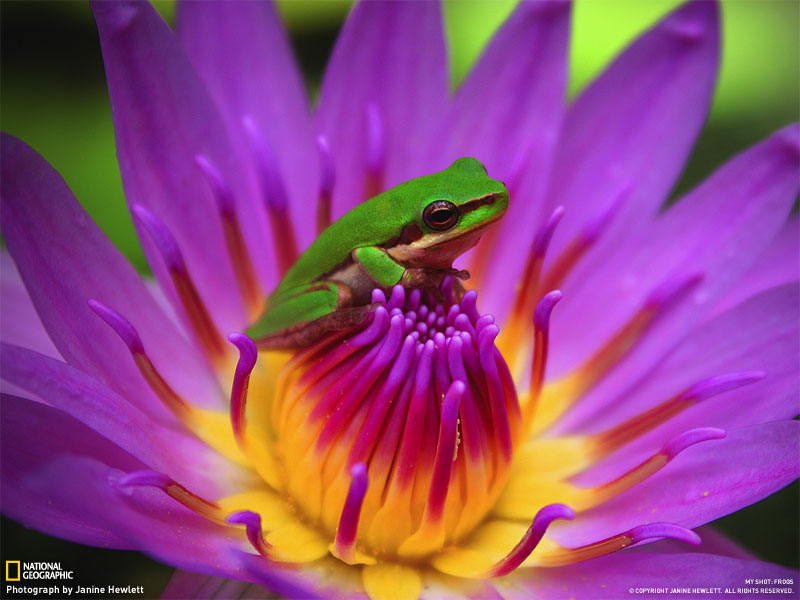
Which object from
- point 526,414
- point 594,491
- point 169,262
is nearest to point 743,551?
point 594,491

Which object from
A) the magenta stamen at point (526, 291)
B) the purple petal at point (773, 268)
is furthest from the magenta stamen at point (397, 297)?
the purple petal at point (773, 268)

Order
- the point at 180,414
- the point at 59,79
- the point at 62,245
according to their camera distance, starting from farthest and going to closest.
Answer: the point at 59,79, the point at 180,414, the point at 62,245

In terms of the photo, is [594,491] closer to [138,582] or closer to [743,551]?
[743,551]

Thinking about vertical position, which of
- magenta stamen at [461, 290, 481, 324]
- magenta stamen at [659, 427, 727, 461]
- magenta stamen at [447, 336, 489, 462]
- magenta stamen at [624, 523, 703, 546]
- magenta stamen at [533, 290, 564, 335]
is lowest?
magenta stamen at [624, 523, 703, 546]

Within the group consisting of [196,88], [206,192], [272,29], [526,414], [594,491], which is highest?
[272,29]

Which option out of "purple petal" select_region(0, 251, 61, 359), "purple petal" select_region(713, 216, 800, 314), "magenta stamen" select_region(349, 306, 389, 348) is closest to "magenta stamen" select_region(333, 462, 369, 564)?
"magenta stamen" select_region(349, 306, 389, 348)

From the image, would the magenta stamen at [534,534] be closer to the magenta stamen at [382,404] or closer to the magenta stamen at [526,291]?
the magenta stamen at [382,404]

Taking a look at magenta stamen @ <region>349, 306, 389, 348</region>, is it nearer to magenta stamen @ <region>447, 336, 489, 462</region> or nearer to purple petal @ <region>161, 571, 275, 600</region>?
magenta stamen @ <region>447, 336, 489, 462</region>
